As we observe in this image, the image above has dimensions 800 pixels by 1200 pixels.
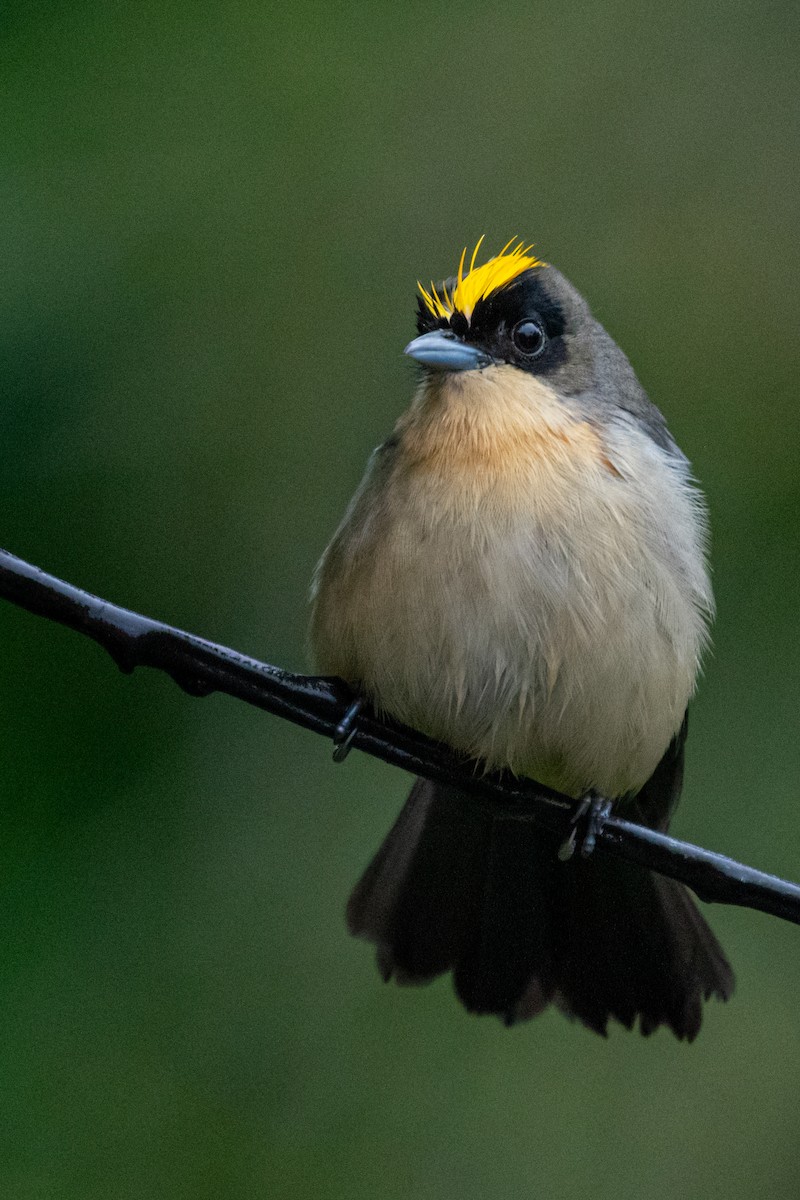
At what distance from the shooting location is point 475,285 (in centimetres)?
327

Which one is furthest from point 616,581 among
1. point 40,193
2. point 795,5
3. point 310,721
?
point 795,5

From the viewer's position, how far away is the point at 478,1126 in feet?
13.9

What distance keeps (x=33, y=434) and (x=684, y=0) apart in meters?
2.34

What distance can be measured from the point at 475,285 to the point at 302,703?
1231 mm

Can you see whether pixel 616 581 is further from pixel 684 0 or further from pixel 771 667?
pixel 684 0

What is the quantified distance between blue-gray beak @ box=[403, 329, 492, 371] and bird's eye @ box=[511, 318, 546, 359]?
0.10 metres

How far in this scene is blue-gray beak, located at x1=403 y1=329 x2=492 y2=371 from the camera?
122 inches

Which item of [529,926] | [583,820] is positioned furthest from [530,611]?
[529,926]

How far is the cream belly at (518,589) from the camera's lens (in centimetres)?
301

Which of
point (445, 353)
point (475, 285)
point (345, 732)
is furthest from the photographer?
point (475, 285)

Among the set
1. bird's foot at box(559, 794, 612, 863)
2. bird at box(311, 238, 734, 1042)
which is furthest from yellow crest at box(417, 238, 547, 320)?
bird's foot at box(559, 794, 612, 863)

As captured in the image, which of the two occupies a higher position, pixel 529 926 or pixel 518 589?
pixel 518 589

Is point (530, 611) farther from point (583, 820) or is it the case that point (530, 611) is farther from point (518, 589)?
point (583, 820)

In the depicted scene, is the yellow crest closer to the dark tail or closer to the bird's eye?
the bird's eye
